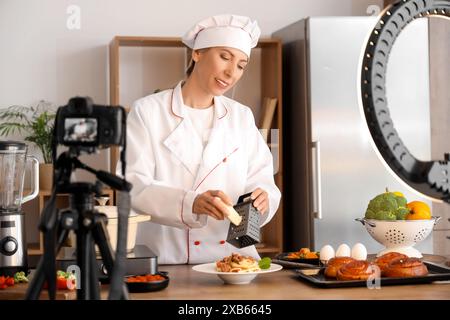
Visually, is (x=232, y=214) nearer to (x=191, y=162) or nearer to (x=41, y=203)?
(x=191, y=162)

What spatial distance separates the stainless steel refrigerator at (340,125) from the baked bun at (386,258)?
192 cm

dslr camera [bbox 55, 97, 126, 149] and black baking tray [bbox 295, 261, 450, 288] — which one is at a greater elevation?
dslr camera [bbox 55, 97, 126, 149]

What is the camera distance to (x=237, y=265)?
5.88 feet

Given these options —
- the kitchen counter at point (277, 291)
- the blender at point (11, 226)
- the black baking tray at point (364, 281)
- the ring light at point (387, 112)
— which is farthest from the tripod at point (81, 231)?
the blender at point (11, 226)

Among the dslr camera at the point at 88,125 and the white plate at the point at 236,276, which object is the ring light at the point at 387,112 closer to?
the dslr camera at the point at 88,125

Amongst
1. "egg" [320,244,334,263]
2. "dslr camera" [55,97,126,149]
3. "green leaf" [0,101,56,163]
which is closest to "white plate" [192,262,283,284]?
"egg" [320,244,334,263]

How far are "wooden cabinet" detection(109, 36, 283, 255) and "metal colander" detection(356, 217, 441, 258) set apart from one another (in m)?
1.92

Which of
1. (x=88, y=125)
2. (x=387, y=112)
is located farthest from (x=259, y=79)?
(x=387, y=112)

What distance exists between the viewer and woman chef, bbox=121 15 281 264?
2.47 metres

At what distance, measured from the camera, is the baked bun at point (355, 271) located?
5.80 feet

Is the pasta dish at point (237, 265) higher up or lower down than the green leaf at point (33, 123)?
lower down

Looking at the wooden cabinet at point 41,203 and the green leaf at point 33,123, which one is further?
the green leaf at point 33,123

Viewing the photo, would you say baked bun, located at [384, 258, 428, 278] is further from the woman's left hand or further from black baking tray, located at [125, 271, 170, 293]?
black baking tray, located at [125, 271, 170, 293]
